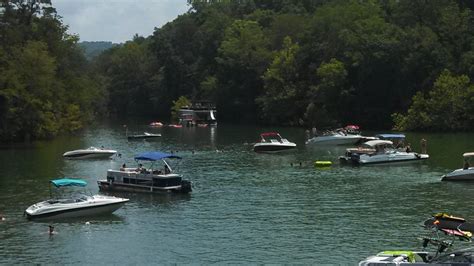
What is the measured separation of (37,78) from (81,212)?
185ft

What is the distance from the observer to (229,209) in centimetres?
5738

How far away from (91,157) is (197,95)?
10290cm

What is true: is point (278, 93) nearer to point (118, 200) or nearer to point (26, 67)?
point (26, 67)

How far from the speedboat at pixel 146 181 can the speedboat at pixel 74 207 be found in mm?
8299

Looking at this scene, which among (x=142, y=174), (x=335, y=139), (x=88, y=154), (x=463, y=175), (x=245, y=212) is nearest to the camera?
(x=245, y=212)

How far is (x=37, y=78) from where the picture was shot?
107 m

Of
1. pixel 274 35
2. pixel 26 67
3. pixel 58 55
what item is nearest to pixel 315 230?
pixel 26 67

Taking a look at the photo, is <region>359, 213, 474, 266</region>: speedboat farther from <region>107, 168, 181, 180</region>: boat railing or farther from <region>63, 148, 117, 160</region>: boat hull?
<region>63, 148, 117, 160</region>: boat hull

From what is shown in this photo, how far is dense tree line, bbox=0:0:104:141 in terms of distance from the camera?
104938 mm

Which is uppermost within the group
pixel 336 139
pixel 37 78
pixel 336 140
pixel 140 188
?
pixel 37 78

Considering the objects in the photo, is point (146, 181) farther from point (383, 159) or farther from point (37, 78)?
point (37, 78)

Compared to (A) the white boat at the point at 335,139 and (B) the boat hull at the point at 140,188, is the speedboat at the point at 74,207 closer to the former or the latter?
(B) the boat hull at the point at 140,188

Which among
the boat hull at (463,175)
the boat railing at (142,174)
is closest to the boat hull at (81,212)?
the boat railing at (142,174)

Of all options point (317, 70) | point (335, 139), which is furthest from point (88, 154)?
point (317, 70)
